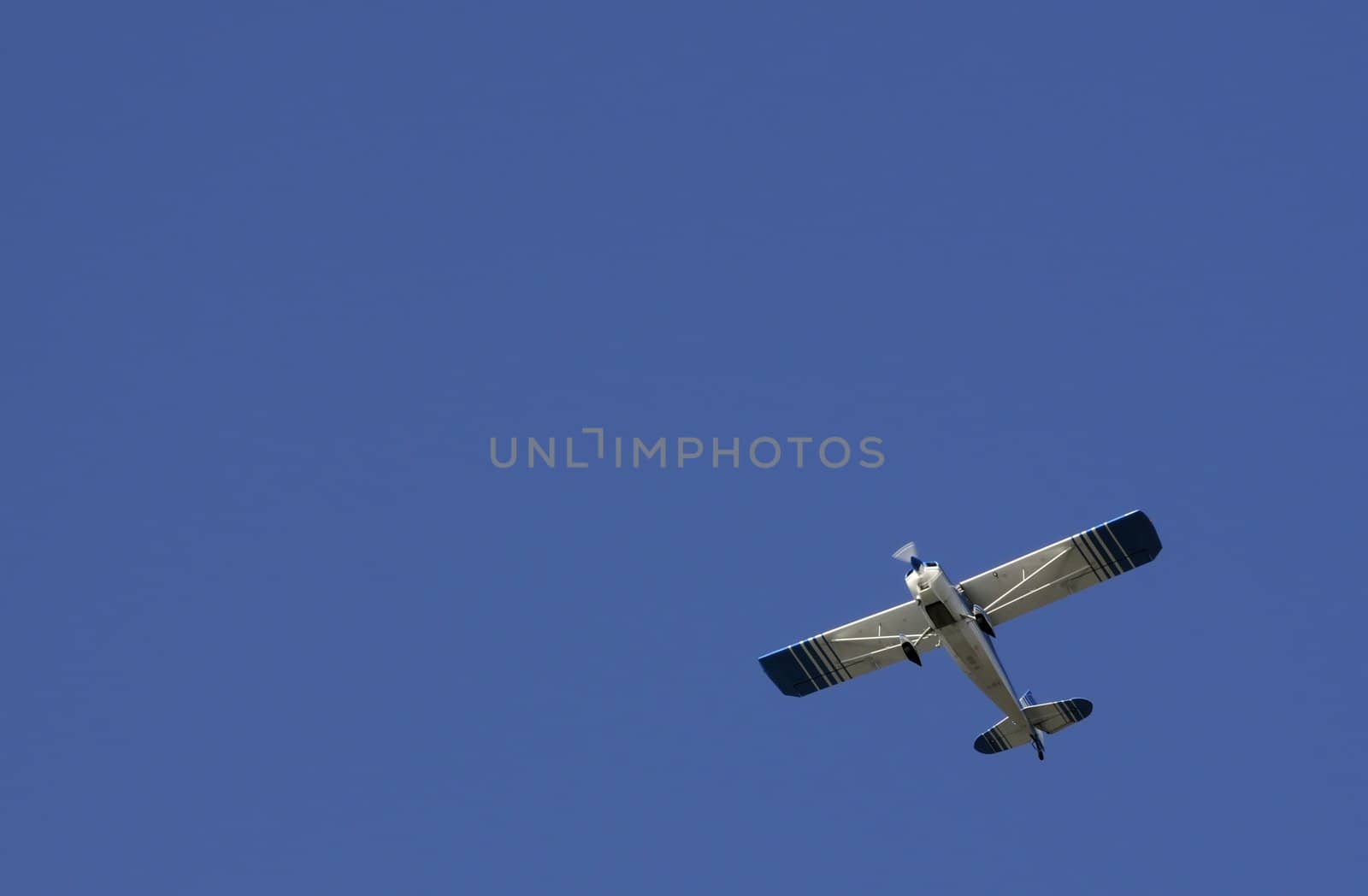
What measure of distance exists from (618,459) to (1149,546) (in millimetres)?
13797

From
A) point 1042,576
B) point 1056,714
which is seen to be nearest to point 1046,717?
point 1056,714

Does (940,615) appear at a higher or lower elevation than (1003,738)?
higher

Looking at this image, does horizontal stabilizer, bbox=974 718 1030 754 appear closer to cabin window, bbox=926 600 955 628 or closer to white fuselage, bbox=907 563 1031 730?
white fuselage, bbox=907 563 1031 730

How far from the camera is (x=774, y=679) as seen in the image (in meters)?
45.1

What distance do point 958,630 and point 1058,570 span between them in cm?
256

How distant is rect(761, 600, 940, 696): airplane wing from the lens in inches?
1703

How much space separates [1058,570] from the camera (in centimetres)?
4197

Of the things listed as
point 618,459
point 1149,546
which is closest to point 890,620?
point 1149,546

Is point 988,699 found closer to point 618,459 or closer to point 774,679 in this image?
point 774,679

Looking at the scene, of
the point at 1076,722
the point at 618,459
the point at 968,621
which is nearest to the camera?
the point at 968,621

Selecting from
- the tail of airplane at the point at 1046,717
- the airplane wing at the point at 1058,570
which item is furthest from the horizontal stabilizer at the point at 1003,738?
the airplane wing at the point at 1058,570

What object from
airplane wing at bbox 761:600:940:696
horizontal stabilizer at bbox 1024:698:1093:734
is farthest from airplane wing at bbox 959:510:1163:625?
horizontal stabilizer at bbox 1024:698:1093:734

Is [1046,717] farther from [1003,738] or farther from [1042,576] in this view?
[1042,576]

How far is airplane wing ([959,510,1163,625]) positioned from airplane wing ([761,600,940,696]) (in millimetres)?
1623
